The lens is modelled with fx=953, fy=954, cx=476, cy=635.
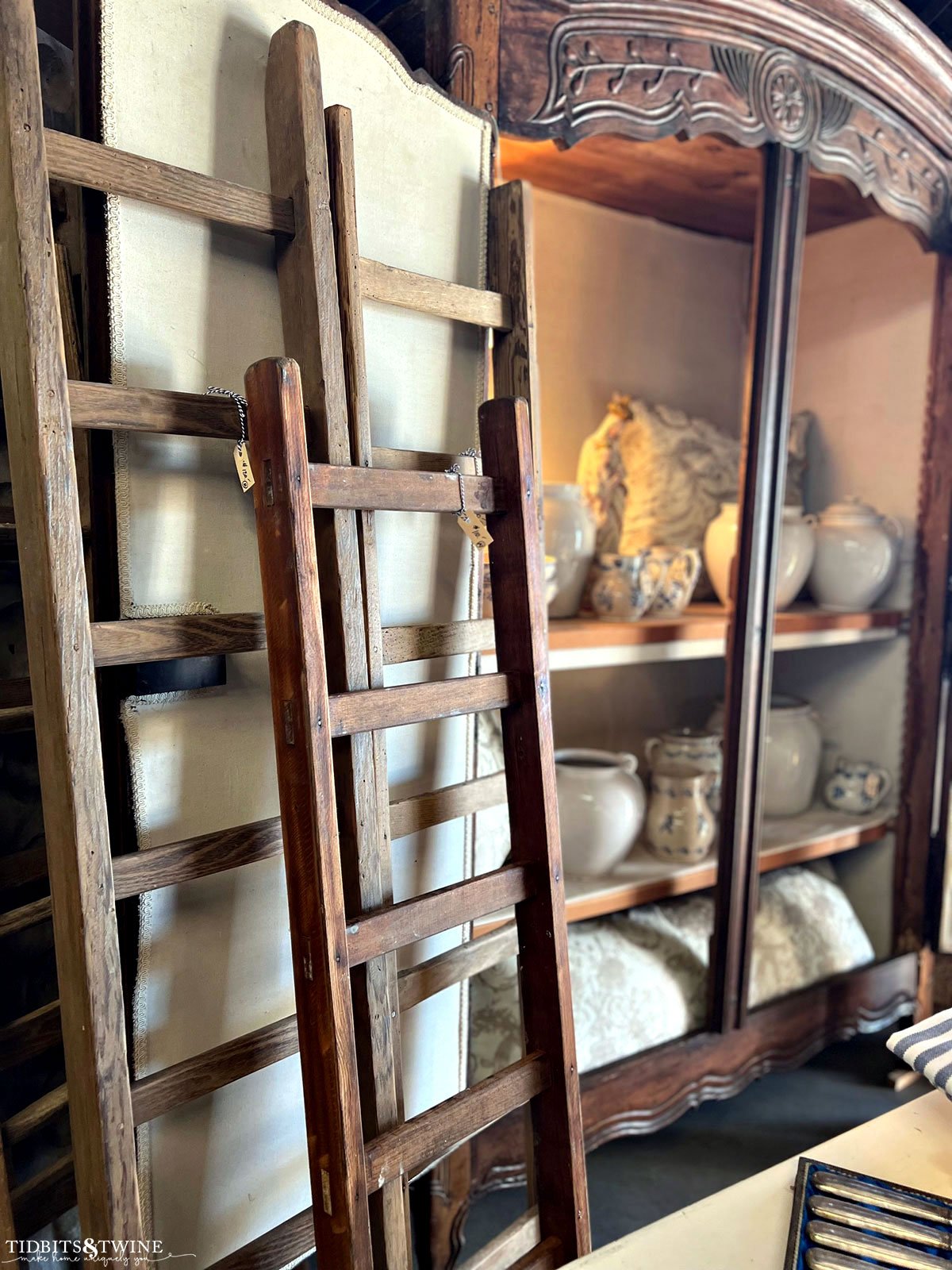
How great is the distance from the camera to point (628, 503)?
216cm

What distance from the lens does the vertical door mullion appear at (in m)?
1.70

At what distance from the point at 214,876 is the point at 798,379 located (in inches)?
80.5

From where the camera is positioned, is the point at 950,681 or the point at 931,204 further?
the point at 950,681

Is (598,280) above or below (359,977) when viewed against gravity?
above

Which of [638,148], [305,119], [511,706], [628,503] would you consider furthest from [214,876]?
[638,148]

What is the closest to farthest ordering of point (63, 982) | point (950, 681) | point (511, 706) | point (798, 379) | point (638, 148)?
point (63, 982), point (511, 706), point (638, 148), point (950, 681), point (798, 379)

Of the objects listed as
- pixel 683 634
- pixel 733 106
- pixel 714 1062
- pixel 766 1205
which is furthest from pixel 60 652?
pixel 714 1062

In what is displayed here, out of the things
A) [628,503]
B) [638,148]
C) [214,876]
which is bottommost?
[214,876]

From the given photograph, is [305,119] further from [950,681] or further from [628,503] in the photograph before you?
[950,681]

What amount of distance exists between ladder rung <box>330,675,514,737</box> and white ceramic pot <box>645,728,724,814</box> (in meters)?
0.89

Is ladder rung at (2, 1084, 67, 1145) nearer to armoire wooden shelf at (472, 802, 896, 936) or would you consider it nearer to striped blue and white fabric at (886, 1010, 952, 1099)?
armoire wooden shelf at (472, 802, 896, 936)

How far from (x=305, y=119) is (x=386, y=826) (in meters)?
0.77

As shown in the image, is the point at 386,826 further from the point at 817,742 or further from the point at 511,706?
the point at 817,742

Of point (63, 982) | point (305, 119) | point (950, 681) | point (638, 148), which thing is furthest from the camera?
point (950, 681)
